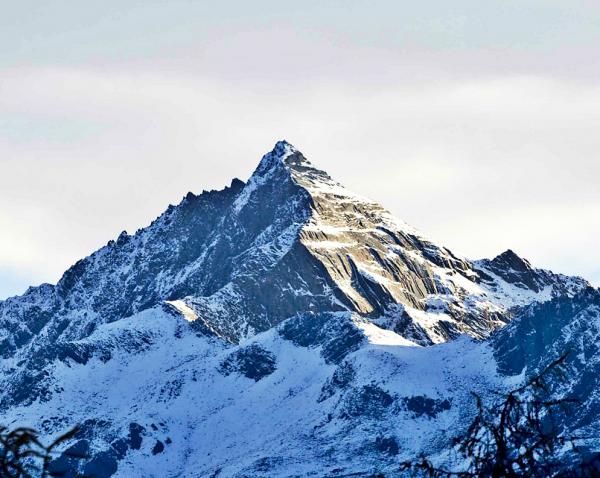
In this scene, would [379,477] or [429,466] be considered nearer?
[429,466]

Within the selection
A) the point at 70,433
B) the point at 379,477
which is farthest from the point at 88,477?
the point at 379,477

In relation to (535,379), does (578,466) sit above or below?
below

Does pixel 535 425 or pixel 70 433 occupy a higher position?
pixel 70 433

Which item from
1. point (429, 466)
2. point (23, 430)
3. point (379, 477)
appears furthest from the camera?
point (379, 477)

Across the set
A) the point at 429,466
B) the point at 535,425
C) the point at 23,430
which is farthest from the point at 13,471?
the point at 535,425

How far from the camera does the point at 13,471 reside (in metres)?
21.6

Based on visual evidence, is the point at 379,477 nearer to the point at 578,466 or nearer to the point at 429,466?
the point at 429,466

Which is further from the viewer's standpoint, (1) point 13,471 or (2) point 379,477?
(2) point 379,477

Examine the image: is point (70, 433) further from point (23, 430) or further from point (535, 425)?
point (535, 425)

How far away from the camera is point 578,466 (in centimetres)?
2188

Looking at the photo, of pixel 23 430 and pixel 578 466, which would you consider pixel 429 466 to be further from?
pixel 23 430

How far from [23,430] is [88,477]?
2.31 metres

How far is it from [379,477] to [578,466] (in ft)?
12.3

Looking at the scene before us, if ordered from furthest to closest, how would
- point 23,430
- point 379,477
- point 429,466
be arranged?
point 379,477, point 429,466, point 23,430
